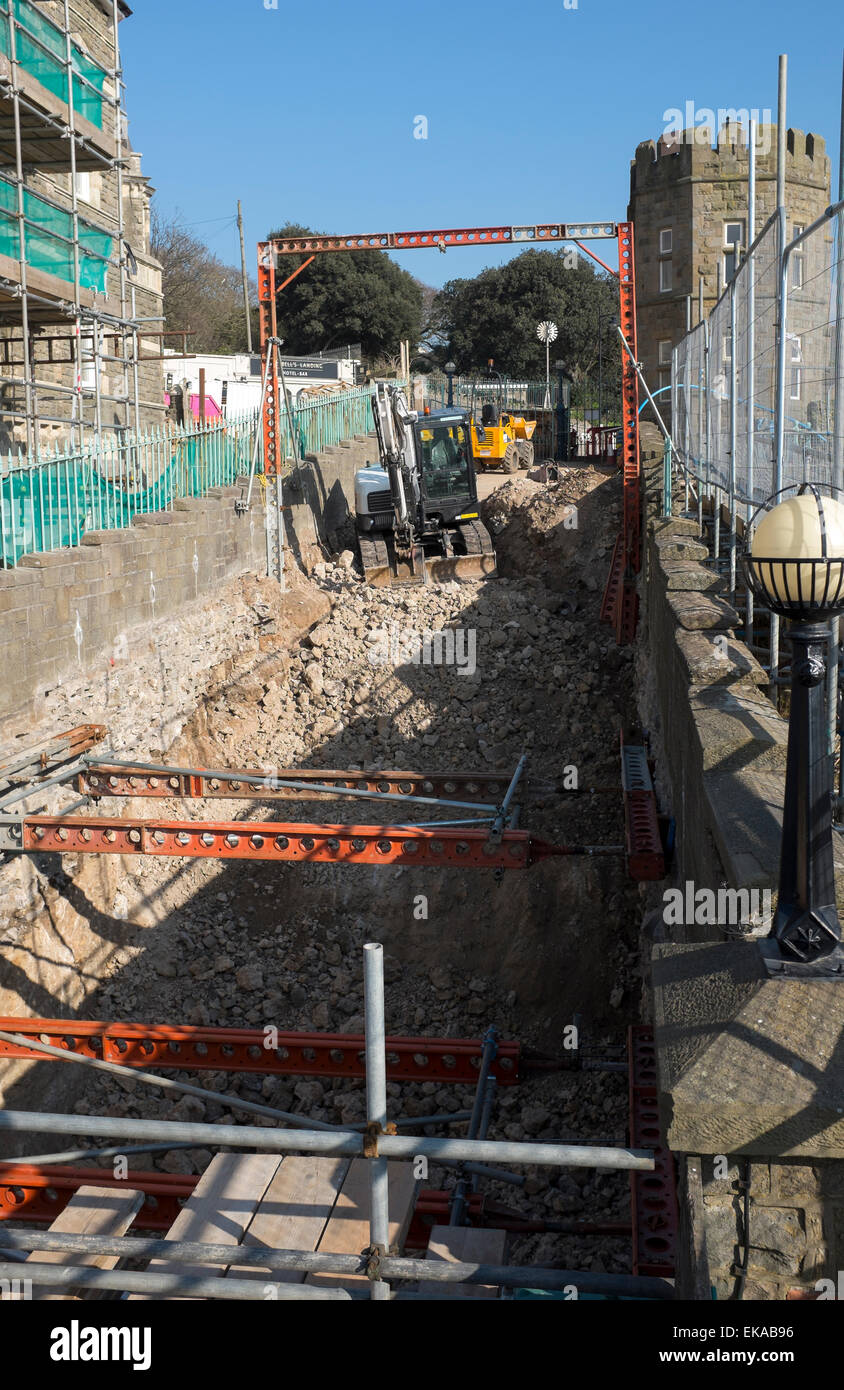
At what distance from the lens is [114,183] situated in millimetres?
25516

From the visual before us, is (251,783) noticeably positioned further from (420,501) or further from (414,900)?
(420,501)

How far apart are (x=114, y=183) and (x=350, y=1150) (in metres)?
26.9

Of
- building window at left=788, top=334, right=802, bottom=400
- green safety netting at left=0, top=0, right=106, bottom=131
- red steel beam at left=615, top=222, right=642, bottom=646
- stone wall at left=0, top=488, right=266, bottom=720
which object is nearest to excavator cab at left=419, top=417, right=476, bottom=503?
red steel beam at left=615, top=222, right=642, bottom=646

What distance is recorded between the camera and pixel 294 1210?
3.47m

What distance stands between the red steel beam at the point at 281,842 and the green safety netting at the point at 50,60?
11.1m

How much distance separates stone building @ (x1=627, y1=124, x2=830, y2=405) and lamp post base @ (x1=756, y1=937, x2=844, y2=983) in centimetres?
2945

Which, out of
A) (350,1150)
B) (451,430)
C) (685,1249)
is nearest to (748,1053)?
(685,1249)

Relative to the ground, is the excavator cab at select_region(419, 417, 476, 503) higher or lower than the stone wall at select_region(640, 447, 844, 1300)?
higher

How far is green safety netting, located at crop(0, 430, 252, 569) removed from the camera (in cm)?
1134

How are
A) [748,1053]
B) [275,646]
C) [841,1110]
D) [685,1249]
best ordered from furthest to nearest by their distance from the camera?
[275,646], [685,1249], [748,1053], [841,1110]

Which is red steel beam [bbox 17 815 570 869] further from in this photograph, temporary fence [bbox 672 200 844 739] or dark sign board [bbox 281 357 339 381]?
dark sign board [bbox 281 357 339 381]

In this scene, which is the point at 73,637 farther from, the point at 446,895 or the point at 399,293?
the point at 399,293

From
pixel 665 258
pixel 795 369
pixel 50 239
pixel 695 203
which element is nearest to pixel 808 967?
pixel 795 369

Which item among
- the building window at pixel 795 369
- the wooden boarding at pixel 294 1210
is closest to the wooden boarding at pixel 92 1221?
the wooden boarding at pixel 294 1210
